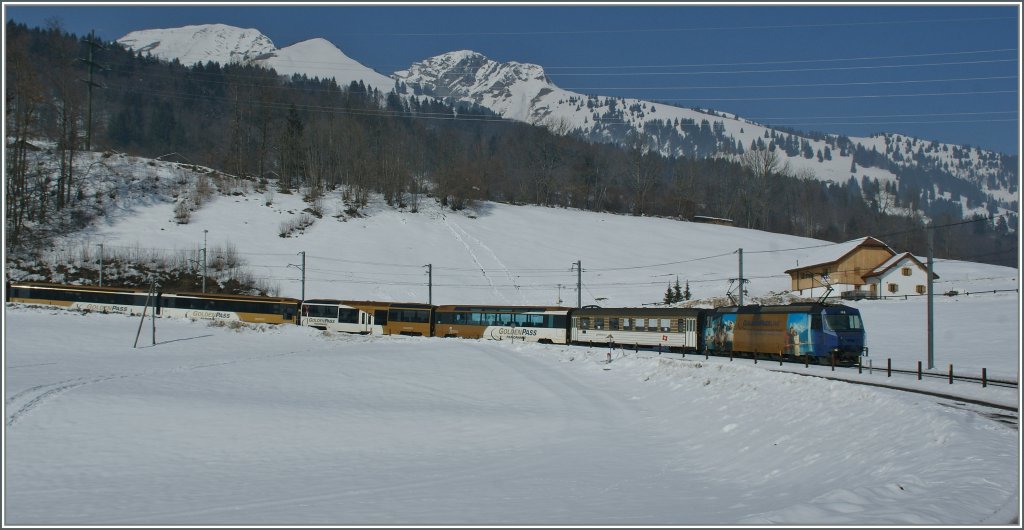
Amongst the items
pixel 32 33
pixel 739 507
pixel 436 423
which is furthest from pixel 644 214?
pixel 32 33

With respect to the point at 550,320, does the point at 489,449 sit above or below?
below

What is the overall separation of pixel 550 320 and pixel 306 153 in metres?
76.7

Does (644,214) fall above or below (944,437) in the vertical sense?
above

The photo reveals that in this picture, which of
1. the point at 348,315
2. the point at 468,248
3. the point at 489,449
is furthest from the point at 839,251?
the point at 489,449

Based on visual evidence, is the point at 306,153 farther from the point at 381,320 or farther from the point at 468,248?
the point at 381,320

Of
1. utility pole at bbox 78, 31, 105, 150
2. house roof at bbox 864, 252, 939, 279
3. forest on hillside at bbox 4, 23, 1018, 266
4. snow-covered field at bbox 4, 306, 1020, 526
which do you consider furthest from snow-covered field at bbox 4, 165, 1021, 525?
utility pole at bbox 78, 31, 105, 150

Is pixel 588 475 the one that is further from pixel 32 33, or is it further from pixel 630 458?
pixel 32 33

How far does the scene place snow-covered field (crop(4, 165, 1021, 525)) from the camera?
12531mm

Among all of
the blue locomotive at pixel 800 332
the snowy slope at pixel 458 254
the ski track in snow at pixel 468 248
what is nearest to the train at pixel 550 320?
the blue locomotive at pixel 800 332

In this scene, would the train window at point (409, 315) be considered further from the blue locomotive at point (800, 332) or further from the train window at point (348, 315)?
the blue locomotive at point (800, 332)

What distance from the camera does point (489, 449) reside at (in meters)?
20.6

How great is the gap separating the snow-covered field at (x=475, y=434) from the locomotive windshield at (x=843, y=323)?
161 inches

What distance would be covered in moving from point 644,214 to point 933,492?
126004mm

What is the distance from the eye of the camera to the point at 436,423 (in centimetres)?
2419
